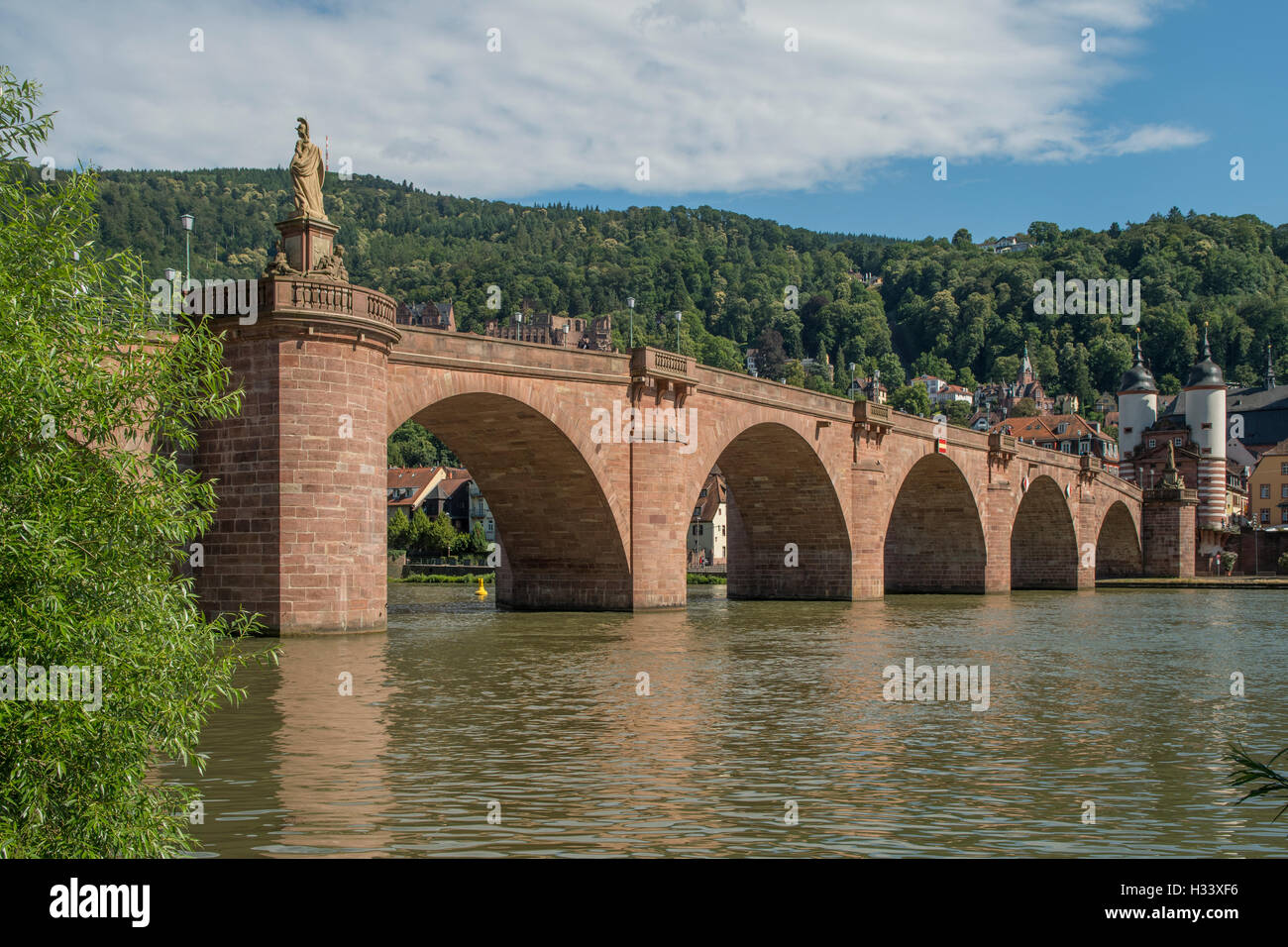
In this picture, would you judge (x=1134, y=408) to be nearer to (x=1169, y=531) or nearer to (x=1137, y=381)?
(x=1137, y=381)

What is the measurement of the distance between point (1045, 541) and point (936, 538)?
1475 centimetres

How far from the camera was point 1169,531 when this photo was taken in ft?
278

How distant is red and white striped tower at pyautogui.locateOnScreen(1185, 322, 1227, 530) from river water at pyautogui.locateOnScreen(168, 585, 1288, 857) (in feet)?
243

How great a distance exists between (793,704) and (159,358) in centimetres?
1161

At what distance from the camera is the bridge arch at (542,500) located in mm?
33625

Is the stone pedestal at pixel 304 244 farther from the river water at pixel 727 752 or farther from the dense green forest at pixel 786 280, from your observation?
the dense green forest at pixel 786 280

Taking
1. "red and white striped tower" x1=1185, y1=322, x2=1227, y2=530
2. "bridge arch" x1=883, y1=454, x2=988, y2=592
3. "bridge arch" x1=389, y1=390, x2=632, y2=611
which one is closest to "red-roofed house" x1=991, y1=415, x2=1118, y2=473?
"red and white striped tower" x1=1185, y1=322, x2=1227, y2=530

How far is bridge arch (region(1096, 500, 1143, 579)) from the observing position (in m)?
84.4

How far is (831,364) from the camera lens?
172m

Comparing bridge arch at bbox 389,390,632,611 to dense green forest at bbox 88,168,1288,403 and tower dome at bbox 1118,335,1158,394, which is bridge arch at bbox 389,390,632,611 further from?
tower dome at bbox 1118,335,1158,394

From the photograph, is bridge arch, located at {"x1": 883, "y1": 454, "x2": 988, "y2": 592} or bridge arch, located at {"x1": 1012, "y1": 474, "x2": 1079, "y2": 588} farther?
bridge arch, located at {"x1": 1012, "y1": 474, "x2": 1079, "y2": 588}

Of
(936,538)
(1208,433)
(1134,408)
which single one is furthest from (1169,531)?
→ (936,538)
